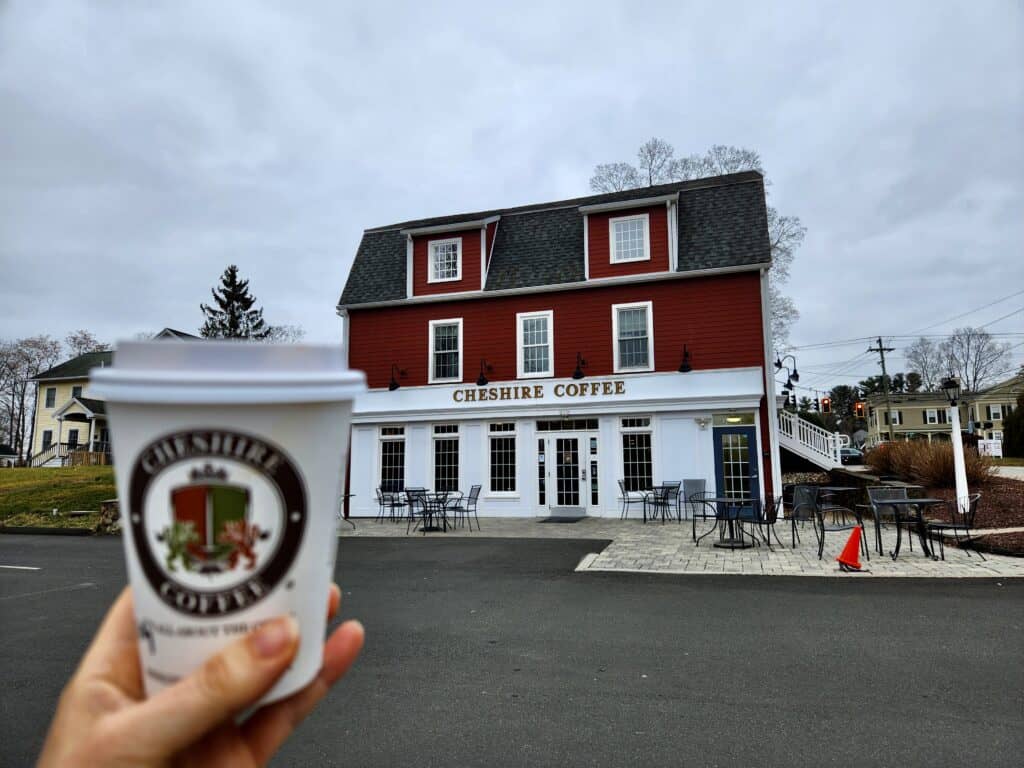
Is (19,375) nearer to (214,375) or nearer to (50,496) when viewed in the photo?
(50,496)

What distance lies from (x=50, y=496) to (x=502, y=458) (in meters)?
14.0

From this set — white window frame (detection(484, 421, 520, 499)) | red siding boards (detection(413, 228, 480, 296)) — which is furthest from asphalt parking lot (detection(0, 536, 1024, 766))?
red siding boards (detection(413, 228, 480, 296))

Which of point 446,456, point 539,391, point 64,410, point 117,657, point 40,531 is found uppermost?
point 64,410

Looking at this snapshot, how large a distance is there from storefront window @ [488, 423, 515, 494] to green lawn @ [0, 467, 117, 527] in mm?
9578

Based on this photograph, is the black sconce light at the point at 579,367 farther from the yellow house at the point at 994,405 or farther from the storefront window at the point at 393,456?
the yellow house at the point at 994,405

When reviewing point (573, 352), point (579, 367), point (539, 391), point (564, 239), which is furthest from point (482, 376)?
point (564, 239)

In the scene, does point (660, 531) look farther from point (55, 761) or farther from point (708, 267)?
point (55, 761)

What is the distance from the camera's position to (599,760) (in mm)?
3338

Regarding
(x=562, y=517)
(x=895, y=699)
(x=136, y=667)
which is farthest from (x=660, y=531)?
(x=136, y=667)

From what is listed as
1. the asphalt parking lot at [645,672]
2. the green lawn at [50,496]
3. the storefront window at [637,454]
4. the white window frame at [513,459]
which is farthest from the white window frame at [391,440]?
the asphalt parking lot at [645,672]

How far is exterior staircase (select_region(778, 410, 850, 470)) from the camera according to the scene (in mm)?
17359

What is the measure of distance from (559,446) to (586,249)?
5.89m

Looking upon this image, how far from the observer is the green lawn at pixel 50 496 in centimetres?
1681

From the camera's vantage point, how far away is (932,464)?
51.2ft
